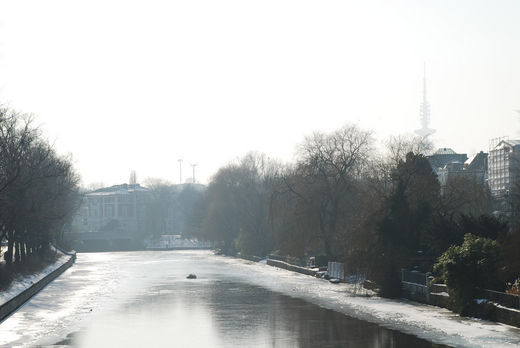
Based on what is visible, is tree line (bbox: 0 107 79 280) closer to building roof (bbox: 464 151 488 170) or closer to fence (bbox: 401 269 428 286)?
fence (bbox: 401 269 428 286)

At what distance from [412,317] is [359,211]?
17.1 m

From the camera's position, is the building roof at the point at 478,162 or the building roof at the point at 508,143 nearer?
the building roof at the point at 508,143

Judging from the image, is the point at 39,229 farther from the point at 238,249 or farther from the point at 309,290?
the point at 238,249

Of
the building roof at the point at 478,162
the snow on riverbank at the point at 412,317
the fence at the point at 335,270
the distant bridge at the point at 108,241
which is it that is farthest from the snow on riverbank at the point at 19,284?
the distant bridge at the point at 108,241

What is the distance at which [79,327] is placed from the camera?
1458 inches

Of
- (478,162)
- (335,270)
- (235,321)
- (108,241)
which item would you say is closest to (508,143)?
(478,162)

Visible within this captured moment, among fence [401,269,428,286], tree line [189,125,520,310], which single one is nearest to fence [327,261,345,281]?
tree line [189,125,520,310]

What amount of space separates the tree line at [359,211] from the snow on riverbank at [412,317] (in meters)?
2.26

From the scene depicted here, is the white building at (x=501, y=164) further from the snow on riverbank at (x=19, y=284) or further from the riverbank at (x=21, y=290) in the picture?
the snow on riverbank at (x=19, y=284)

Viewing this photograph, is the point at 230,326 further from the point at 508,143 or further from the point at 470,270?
the point at 508,143

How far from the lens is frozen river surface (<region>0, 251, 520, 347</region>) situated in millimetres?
31906

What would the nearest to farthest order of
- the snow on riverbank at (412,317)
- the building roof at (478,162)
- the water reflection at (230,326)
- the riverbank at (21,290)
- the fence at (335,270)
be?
the snow on riverbank at (412,317)
the water reflection at (230,326)
the riverbank at (21,290)
the fence at (335,270)
the building roof at (478,162)

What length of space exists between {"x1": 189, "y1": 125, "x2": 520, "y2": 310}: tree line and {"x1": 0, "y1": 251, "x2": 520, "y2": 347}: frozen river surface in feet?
10.7

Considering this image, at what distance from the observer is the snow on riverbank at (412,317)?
31.5m
